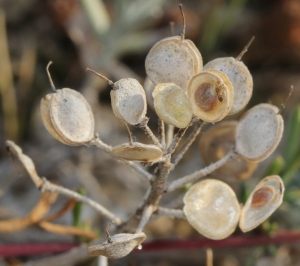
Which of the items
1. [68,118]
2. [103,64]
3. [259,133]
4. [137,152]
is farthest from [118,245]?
[103,64]

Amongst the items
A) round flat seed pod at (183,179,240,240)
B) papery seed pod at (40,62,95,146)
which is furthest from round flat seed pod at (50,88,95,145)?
round flat seed pod at (183,179,240,240)

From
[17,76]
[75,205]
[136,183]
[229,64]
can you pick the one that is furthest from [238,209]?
[17,76]

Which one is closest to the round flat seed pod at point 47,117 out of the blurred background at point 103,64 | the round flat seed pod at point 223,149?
the round flat seed pod at point 223,149

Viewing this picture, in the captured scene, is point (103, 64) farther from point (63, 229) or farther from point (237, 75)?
point (237, 75)

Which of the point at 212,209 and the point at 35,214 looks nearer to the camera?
the point at 212,209

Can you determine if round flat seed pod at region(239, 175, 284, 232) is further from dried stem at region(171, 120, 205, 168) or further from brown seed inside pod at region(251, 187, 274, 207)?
dried stem at region(171, 120, 205, 168)
